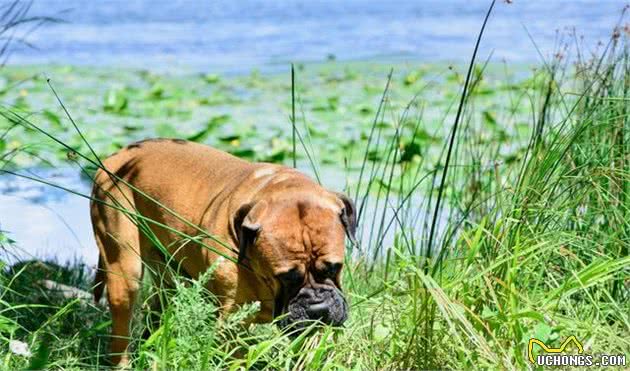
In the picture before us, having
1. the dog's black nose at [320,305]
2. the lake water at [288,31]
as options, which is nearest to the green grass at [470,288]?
the dog's black nose at [320,305]

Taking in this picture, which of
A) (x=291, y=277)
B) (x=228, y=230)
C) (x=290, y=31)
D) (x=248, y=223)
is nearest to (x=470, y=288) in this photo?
(x=291, y=277)

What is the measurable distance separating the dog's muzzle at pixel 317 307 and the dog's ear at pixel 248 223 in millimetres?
284

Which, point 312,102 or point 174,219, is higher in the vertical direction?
point 174,219

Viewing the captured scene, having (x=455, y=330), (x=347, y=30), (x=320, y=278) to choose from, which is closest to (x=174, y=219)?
(x=320, y=278)

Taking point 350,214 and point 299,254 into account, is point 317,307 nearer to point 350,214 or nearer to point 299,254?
point 299,254

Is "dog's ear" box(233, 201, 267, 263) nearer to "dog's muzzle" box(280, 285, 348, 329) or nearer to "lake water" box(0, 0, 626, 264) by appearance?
"dog's muzzle" box(280, 285, 348, 329)

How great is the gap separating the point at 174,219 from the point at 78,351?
818 millimetres

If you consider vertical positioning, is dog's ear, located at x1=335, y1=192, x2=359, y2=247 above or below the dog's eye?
above

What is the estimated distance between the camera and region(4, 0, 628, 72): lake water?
54.9 ft

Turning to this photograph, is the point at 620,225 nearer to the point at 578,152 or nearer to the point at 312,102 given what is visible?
the point at 578,152

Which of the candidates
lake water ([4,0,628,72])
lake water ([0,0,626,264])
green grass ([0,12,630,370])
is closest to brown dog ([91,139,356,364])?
green grass ([0,12,630,370])

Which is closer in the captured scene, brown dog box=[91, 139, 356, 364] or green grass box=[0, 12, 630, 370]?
green grass box=[0, 12, 630, 370]

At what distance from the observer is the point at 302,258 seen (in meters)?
4.72

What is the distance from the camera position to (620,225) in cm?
528
